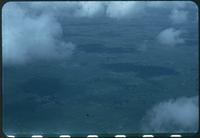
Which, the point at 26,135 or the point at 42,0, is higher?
the point at 42,0

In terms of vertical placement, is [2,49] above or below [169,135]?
above

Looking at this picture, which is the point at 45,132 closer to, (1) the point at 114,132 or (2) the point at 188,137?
(1) the point at 114,132

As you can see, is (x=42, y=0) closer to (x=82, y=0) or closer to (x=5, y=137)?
(x=82, y=0)

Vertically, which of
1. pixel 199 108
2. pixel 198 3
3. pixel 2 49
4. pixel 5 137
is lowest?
pixel 5 137

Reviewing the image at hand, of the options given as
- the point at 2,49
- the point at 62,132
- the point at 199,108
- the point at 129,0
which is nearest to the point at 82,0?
the point at 129,0

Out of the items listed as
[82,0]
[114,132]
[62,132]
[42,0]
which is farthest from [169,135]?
[42,0]

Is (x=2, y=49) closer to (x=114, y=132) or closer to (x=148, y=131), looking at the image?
(x=114, y=132)

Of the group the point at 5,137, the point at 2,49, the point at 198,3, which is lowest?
the point at 5,137
